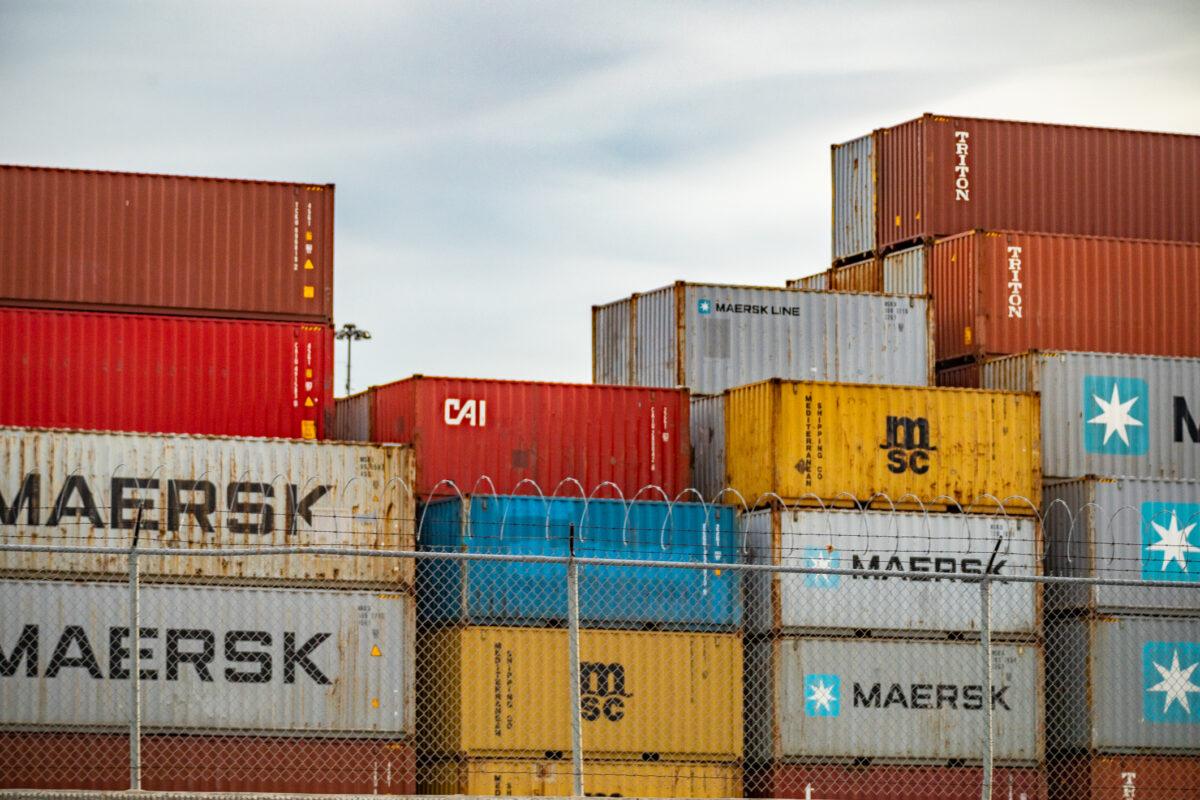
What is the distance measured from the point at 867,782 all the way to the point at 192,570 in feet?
31.9

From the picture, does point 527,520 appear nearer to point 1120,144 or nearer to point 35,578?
point 35,578

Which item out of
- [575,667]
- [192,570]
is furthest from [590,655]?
[575,667]

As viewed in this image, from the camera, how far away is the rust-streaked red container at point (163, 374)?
26859mm

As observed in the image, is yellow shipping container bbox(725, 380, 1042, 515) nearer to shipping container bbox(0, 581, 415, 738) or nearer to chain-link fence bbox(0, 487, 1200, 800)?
chain-link fence bbox(0, 487, 1200, 800)

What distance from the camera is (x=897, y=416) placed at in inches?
1083

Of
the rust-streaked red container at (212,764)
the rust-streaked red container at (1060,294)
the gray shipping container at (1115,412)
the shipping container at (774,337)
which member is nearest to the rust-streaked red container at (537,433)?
the shipping container at (774,337)

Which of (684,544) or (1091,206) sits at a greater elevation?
(1091,206)

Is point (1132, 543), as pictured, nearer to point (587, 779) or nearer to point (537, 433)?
point (537, 433)

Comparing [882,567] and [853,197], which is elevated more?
[853,197]

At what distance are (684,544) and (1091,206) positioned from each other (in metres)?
14.6

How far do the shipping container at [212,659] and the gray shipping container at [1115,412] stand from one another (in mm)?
11246

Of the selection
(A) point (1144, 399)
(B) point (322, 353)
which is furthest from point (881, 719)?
(B) point (322, 353)

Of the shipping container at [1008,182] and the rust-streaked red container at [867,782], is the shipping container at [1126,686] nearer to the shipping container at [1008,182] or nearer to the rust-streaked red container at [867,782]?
the rust-streaked red container at [867,782]

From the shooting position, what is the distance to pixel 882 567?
1046 inches
